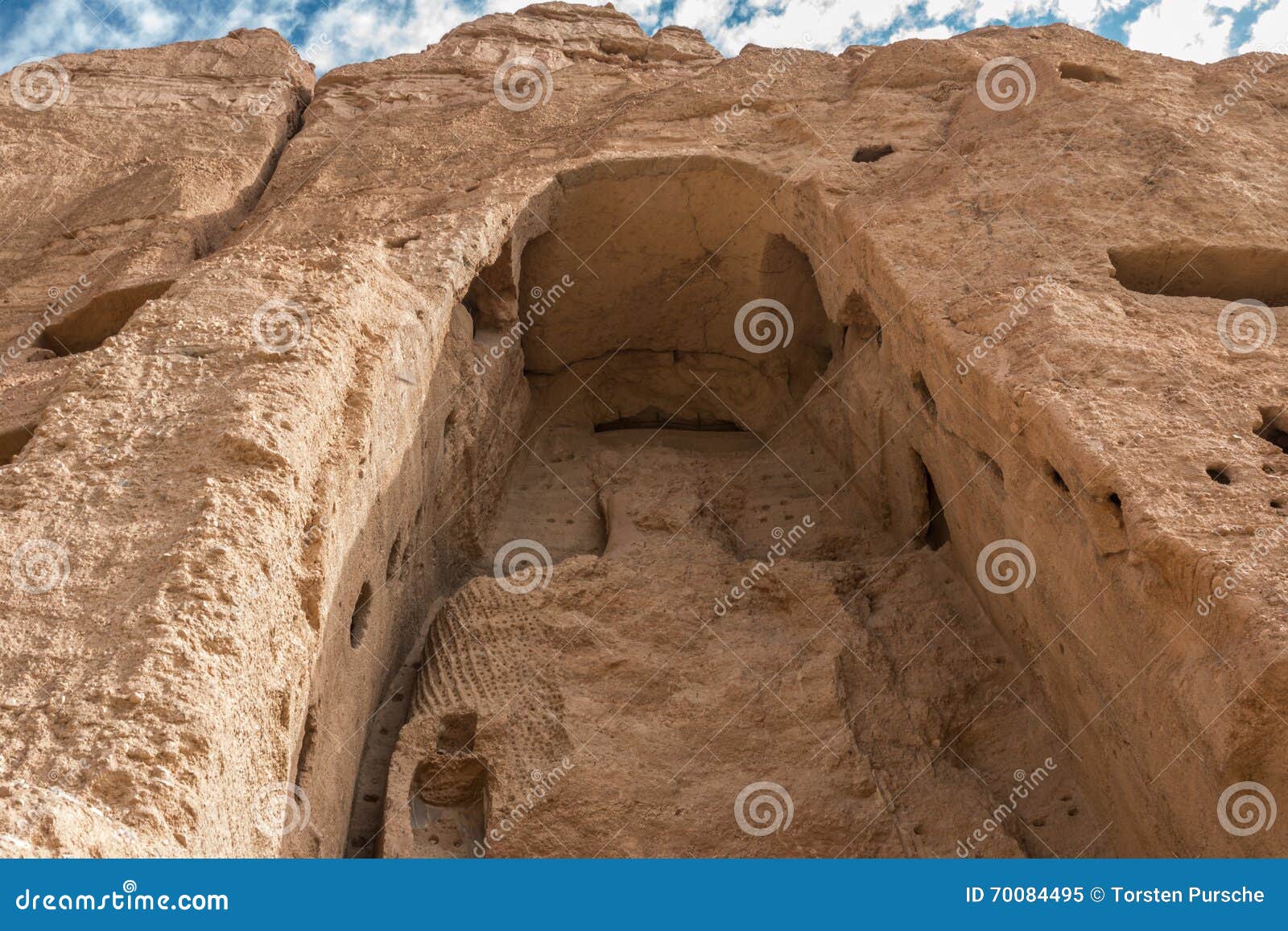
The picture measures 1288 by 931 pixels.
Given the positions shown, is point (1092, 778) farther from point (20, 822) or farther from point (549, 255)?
point (549, 255)

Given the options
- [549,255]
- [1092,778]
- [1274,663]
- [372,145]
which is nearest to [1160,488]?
[1274,663]
